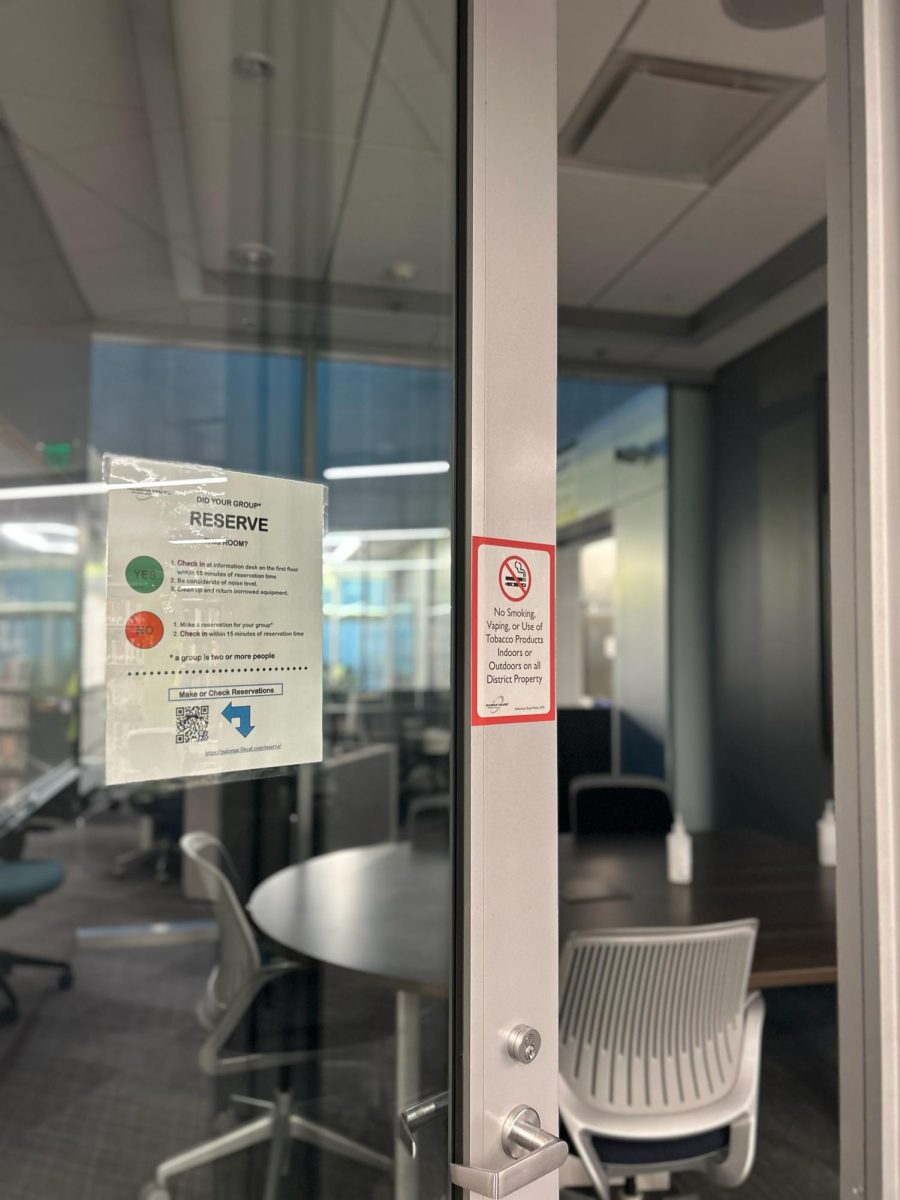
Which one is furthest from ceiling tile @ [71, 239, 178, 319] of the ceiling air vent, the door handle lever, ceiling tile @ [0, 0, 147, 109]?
the door handle lever

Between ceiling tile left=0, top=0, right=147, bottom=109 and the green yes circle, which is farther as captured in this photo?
ceiling tile left=0, top=0, right=147, bottom=109

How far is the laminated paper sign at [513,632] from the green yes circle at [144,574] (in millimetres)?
333

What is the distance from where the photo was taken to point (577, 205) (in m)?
3.53

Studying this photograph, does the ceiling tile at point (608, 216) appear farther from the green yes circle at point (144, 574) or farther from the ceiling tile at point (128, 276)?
the green yes circle at point (144, 574)

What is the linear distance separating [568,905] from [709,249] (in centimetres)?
295

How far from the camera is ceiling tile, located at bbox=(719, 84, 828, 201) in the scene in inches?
115

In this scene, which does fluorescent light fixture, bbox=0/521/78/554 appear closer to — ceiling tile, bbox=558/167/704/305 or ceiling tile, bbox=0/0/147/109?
ceiling tile, bbox=0/0/147/109

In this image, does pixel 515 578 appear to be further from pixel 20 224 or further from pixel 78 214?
pixel 78 214

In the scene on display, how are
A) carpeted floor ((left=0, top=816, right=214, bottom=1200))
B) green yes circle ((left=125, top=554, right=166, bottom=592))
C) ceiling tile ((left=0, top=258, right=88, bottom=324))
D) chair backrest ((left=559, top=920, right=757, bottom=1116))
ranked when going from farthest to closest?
1. carpeted floor ((left=0, top=816, right=214, bottom=1200))
2. ceiling tile ((left=0, top=258, right=88, bottom=324))
3. chair backrest ((left=559, top=920, right=757, bottom=1116))
4. green yes circle ((left=125, top=554, right=166, bottom=592))

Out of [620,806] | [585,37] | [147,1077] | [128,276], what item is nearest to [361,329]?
[128,276]

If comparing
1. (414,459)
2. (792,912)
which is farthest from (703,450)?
→ (792,912)

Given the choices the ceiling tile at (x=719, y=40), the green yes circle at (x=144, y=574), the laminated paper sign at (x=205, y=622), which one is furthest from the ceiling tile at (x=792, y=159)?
the green yes circle at (x=144, y=574)

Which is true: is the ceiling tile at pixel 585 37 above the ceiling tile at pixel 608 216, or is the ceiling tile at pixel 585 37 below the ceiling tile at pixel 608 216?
below

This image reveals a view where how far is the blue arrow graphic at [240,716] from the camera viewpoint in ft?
3.03
